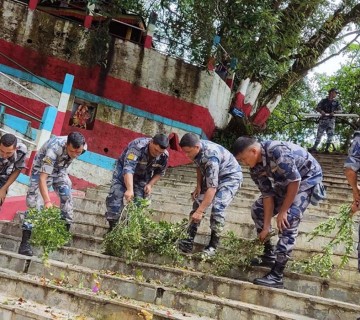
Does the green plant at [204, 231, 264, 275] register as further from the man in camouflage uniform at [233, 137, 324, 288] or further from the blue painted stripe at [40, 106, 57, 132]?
the blue painted stripe at [40, 106, 57, 132]

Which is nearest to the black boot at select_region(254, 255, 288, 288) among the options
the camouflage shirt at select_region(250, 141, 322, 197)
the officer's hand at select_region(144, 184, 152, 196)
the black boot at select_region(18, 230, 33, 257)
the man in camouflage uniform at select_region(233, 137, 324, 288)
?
the man in camouflage uniform at select_region(233, 137, 324, 288)

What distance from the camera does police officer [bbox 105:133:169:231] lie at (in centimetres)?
578

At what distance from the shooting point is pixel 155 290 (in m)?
4.30

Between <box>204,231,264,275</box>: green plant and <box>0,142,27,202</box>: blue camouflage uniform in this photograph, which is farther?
<box>0,142,27,202</box>: blue camouflage uniform

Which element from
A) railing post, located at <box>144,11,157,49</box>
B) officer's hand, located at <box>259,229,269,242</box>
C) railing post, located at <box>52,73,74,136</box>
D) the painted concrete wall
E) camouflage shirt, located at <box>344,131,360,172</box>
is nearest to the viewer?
camouflage shirt, located at <box>344,131,360,172</box>

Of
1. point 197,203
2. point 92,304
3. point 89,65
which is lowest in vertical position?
point 92,304

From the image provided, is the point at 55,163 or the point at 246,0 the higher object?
the point at 246,0

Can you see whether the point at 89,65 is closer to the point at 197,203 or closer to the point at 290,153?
the point at 197,203

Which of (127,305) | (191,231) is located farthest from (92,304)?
(191,231)

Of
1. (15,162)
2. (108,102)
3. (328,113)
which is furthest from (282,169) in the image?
(328,113)

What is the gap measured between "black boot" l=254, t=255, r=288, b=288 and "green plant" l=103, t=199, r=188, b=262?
1.06 metres

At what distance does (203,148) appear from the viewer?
5.79m

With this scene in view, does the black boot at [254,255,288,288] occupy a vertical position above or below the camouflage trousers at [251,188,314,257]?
below

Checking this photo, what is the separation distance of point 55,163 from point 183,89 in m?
7.37
